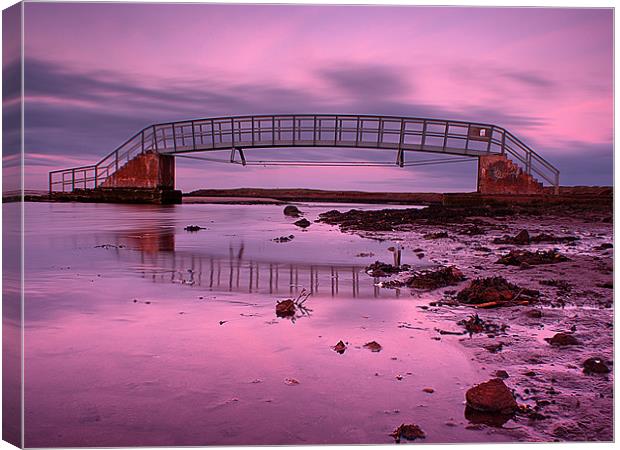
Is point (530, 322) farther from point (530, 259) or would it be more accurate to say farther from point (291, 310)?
point (530, 259)

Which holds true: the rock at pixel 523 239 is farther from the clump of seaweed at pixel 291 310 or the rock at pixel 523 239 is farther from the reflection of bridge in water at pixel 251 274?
the clump of seaweed at pixel 291 310

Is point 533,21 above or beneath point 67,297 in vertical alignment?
above

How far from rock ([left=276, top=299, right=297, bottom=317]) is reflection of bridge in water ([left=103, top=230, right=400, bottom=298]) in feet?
2.32

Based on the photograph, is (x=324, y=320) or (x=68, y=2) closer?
(x=68, y=2)

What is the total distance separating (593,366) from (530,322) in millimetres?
844

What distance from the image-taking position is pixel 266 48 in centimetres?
430

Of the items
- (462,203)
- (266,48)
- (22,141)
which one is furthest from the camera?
(462,203)

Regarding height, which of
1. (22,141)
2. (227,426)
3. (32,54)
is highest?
(32,54)

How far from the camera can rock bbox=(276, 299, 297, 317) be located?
13.3 ft

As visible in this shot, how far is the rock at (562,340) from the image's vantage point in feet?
11.0

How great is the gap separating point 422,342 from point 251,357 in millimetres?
972

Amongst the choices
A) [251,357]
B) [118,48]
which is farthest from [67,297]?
[251,357]

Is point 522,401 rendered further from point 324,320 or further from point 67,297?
point 67,297

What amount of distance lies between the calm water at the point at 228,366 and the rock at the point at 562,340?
577mm
